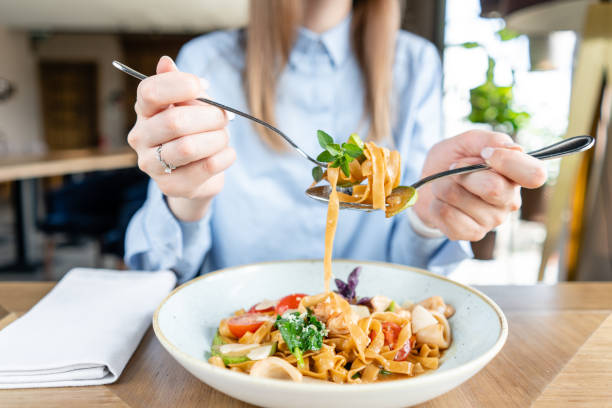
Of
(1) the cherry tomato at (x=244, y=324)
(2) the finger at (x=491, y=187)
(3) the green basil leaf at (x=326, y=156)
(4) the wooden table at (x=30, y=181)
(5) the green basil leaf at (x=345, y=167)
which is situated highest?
(3) the green basil leaf at (x=326, y=156)

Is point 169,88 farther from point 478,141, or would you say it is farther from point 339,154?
point 478,141

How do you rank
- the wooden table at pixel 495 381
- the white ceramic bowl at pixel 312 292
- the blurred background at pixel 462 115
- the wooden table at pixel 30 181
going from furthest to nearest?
1. the wooden table at pixel 30 181
2. the blurred background at pixel 462 115
3. the wooden table at pixel 495 381
4. the white ceramic bowl at pixel 312 292

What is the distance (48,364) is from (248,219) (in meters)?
1.00

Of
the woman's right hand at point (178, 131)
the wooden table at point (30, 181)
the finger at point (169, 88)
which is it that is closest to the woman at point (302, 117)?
the woman's right hand at point (178, 131)

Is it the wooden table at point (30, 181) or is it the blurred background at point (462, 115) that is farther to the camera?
the wooden table at point (30, 181)

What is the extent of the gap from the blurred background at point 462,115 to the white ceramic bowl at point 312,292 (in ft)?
4.53

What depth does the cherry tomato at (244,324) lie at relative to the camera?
0.87 metres

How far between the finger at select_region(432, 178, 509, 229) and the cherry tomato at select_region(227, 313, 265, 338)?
0.45 meters

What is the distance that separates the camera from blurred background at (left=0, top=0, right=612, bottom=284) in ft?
7.14

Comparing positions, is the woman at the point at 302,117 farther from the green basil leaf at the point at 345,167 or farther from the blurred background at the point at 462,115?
the blurred background at the point at 462,115

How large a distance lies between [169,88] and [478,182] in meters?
0.57

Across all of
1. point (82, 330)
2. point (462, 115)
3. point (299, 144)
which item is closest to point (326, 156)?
point (82, 330)

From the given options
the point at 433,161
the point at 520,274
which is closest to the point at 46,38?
the point at 520,274

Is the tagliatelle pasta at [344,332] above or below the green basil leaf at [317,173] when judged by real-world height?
below
